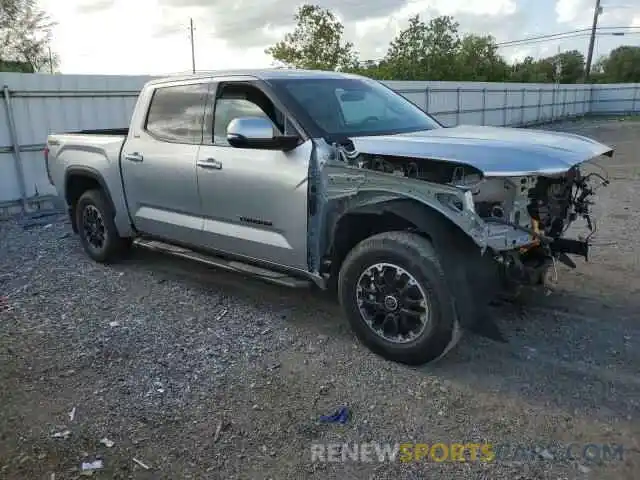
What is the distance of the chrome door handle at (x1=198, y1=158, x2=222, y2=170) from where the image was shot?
4.54 metres

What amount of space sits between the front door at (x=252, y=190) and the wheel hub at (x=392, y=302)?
59 cm

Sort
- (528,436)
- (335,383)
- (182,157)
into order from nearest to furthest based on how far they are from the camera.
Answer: (528,436)
(335,383)
(182,157)

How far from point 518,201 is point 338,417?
177 cm

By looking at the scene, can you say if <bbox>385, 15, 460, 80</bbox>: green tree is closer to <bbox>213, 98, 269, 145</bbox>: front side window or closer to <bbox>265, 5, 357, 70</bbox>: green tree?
<bbox>265, 5, 357, 70</bbox>: green tree

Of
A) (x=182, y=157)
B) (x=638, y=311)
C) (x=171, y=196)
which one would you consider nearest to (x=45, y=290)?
(x=171, y=196)

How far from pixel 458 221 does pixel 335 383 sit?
1264 mm

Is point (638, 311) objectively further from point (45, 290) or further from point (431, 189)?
point (45, 290)

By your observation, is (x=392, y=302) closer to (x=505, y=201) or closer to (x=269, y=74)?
(x=505, y=201)

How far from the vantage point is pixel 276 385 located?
142 inches

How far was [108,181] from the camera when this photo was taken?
5.71 m

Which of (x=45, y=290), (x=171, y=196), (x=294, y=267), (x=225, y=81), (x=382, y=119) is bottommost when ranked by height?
(x=45, y=290)

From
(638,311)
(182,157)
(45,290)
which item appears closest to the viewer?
(638,311)

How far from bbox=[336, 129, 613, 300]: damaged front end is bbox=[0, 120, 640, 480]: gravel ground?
25.6 inches

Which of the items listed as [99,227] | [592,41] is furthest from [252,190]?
[592,41]
